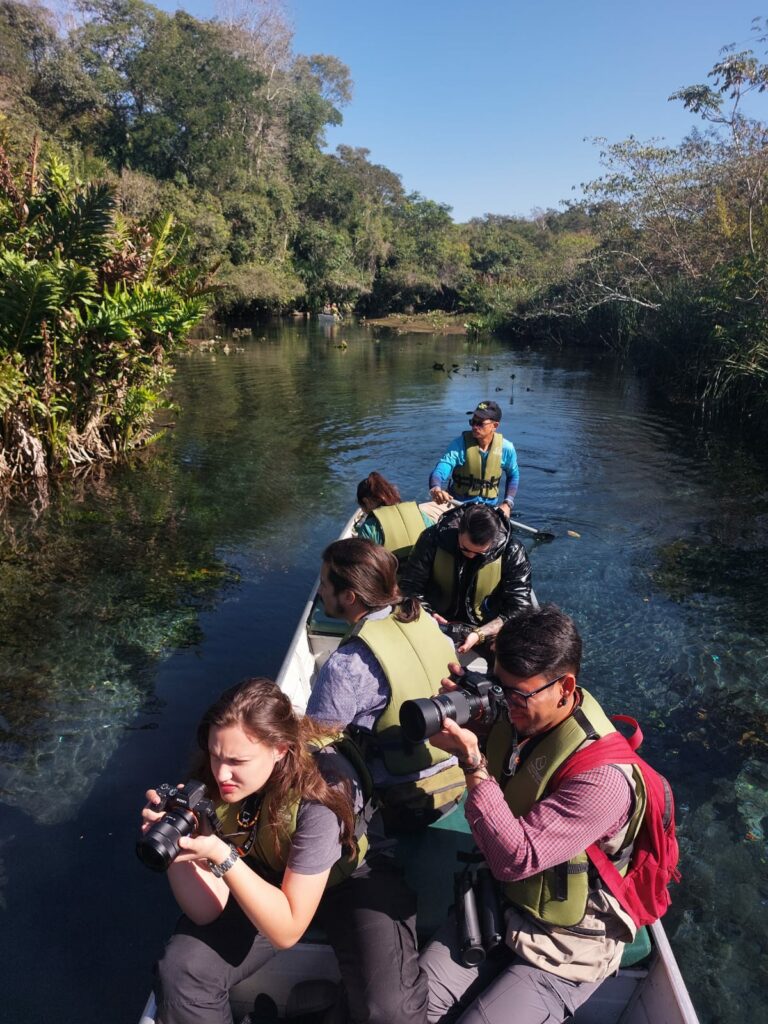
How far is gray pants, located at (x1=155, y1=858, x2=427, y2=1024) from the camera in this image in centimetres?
228

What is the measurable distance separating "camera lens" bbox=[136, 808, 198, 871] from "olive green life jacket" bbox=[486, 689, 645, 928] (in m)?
1.16

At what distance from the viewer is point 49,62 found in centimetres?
3491

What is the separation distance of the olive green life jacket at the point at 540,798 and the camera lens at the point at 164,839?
3.82 feet

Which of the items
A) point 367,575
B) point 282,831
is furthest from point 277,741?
point 367,575

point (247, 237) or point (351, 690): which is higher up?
point (247, 237)

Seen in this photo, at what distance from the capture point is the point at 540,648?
2.29m

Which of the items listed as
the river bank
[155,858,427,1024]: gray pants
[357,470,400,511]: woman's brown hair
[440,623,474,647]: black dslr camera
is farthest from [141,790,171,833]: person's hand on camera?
the river bank

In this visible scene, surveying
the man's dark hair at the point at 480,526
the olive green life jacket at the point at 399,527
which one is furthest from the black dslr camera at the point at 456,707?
the olive green life jacket at the point at 399,527

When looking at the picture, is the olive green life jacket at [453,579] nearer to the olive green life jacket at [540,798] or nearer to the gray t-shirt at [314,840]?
the olive green life jacket at [540,798]

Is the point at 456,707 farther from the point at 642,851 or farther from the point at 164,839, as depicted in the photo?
the point at 164,839

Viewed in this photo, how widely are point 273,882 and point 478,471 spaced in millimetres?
5518

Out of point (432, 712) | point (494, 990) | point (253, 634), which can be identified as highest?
point (432, 712)

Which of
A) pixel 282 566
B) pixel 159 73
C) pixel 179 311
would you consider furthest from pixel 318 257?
pixel 282 566

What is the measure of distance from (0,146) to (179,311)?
305 cm
